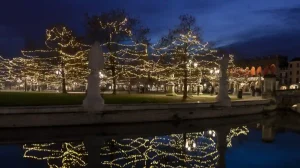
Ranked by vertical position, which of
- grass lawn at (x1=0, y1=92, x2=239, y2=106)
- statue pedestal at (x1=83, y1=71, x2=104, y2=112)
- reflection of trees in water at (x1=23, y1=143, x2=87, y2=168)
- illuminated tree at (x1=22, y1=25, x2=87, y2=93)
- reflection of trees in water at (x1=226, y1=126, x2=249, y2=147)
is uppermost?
illuminated tree at (x1=22, y1=25, x2=87, y2=93)

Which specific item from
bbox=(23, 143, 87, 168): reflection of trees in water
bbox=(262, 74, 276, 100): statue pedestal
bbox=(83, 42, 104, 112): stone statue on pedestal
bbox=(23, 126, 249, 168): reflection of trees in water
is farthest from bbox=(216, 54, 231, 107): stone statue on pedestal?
bbox=(23, 143, 87, 168): reflection of trees in water

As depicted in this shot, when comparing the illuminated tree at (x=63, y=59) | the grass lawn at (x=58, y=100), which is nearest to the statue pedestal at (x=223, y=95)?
the grass lawn at (x=58, y=100)

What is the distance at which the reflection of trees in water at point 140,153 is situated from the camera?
10.8 metres

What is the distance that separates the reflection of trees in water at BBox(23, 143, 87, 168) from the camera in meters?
10.6

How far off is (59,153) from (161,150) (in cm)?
380

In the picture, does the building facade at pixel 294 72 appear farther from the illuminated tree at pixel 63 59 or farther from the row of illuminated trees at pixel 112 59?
the illuminated tree at pixel 63 59

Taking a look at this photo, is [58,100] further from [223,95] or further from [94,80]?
[223,95]

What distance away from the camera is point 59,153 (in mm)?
12172

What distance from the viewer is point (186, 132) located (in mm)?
17969

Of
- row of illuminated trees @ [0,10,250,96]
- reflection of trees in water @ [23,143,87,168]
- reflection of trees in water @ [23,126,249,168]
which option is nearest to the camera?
reflection of trees in water @ [23,143,87,168]

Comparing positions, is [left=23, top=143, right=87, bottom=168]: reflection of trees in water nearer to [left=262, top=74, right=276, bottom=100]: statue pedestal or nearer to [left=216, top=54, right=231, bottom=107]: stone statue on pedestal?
[left=216, top=54, right=231, bottom=107]: stone statue on pedestal

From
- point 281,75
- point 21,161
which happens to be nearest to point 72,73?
point 21,161

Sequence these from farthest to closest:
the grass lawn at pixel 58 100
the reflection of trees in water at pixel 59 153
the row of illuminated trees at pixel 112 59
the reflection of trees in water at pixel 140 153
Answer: the row of illuminated trees at pixel 112 59 < the grass lawn at pixel 58 100 < the reflection of trees in water at pixel 140 153 < the reflection of trees in water at pixel 59 153

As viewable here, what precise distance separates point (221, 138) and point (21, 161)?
919cm
